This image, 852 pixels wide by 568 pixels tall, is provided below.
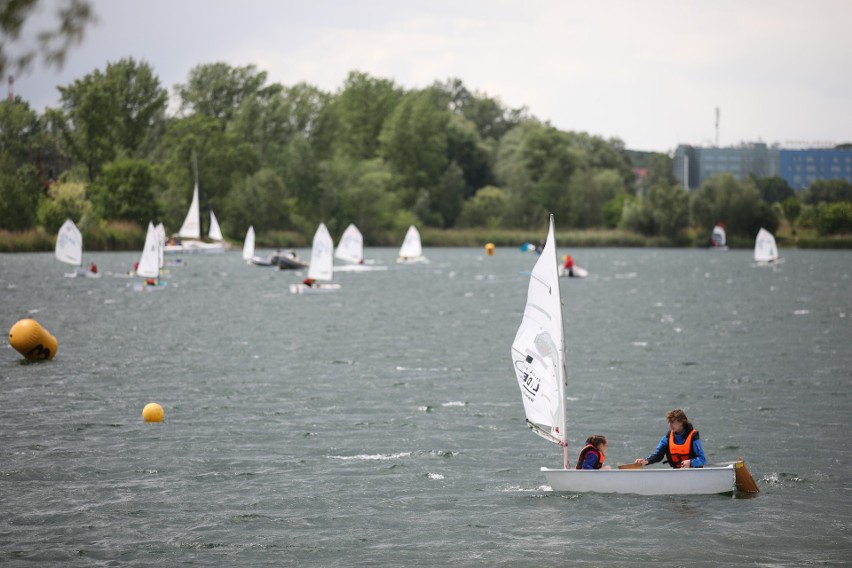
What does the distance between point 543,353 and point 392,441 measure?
674 centimetres

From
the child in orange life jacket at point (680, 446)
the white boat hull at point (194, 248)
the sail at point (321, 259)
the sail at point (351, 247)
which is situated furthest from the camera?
the white boat hull at point (194, 248)

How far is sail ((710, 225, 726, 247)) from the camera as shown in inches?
7264

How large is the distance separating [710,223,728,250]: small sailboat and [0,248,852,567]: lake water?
12333 centimetres

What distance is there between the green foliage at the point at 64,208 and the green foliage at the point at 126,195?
632 centimetres

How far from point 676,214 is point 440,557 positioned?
17131cm

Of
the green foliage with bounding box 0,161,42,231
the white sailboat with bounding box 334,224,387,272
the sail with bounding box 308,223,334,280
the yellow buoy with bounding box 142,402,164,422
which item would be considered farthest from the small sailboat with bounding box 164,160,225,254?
the yellow buoy with bounding box 142,402,164,422

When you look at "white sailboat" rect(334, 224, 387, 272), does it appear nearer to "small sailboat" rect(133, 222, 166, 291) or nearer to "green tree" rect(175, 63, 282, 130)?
"small sailboat" rect(133, 222, 166, 291)

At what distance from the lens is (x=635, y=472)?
2216 cm

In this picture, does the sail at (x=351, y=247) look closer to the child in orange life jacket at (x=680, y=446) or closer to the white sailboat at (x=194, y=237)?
the white sailboat at (x=194, y=237)

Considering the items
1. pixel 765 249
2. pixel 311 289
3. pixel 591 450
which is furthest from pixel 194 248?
pixel 591 450

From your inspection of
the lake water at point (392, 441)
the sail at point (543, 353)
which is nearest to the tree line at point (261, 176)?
the lake water at point (392, 441)

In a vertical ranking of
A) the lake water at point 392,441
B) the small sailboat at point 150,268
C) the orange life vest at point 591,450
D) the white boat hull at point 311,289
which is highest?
the small sailboat at point 150,268

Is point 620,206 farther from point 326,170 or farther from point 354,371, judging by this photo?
point 354,371

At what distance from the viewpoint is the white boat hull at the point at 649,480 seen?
22.2 metres
